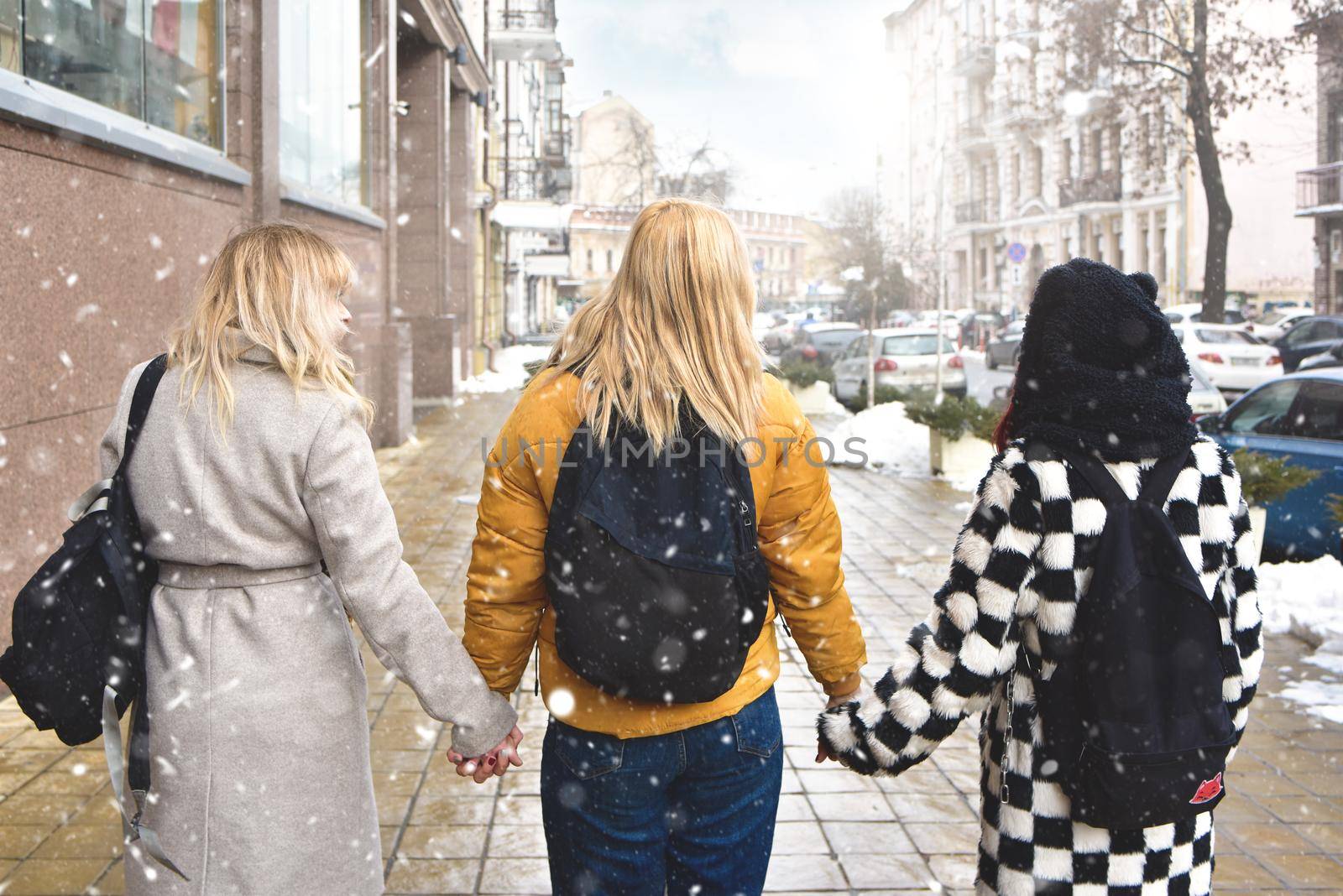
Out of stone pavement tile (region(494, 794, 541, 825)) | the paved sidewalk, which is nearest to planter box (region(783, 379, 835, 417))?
the paved sidewalk

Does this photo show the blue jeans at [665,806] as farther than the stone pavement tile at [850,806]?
No

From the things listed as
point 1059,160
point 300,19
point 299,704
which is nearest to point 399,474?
point 300,19

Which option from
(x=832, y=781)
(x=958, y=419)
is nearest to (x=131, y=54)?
(x=832, y=781)

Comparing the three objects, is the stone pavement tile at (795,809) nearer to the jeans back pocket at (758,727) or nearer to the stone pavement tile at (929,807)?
the stone pavement tile at (929,807)

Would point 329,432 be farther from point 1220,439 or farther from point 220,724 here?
point 1220,439

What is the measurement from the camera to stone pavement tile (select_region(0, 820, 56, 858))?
13.3 feet

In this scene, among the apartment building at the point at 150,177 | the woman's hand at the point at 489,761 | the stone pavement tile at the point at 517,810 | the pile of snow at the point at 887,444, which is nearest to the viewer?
the woman's hand at the point at 489,761

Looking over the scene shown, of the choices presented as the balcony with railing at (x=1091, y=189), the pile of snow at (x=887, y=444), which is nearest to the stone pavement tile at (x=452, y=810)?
the pile of snow at (x=887, y=444)

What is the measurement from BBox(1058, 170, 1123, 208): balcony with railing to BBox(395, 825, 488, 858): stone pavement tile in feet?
158

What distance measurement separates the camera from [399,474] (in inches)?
505

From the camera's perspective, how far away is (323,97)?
43.0 feet

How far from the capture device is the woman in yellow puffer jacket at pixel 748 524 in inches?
96.2

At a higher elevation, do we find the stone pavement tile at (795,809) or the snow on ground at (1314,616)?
the snow on ground at (1314,616)

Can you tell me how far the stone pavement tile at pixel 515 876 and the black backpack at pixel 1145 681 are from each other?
2.08m
